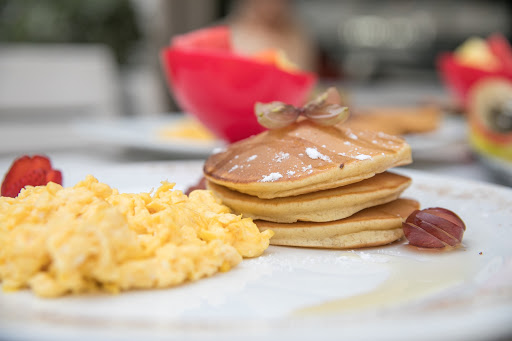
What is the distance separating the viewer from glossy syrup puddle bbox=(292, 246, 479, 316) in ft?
2.05

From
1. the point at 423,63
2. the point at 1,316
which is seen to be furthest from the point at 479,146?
the point at 423,63

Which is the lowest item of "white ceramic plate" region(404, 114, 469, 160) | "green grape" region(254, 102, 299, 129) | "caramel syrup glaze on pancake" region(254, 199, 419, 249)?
"white ceramic plate" region(404, 114, 469, 160)

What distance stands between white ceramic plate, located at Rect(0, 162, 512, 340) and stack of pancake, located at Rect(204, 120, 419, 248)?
34 mm

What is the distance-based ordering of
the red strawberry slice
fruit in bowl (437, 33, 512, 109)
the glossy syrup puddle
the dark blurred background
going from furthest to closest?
the dark blurred background < fruit in bowl (437, 33, 512, 109) < the red strawberry slice < the glossy syrup puddle

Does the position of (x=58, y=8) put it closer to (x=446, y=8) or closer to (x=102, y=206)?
(x=102, y=206)

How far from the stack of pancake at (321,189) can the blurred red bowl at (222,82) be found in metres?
0.54

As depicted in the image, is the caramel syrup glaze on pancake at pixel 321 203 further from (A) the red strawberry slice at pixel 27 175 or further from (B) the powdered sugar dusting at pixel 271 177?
(A) the red strawberry slice at pixel 27 175

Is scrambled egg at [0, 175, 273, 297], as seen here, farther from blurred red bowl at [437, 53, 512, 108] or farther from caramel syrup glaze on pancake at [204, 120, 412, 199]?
blurred red bowl at [437, 53, 512, 108]

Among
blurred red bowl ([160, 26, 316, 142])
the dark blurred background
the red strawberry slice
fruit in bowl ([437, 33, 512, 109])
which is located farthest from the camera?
the dark blurred background

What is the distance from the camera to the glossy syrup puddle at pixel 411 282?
24.6 inches

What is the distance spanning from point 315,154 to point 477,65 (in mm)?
1579

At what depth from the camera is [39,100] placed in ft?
10.7

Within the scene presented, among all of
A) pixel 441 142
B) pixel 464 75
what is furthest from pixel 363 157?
pixel 464 75

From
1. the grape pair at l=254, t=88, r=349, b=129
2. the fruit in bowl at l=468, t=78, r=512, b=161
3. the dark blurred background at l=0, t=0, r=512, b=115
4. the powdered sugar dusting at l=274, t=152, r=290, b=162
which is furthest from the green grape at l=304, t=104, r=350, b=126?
the dark blurred background at l=0, t=0, r=512, b=115
